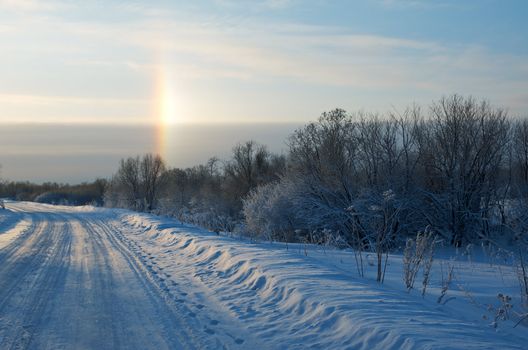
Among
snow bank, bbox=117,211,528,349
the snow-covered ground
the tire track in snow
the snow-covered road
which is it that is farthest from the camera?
the tire track in snow

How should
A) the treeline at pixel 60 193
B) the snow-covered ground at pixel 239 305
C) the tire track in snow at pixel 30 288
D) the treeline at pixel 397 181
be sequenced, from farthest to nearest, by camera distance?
the treeline at pixel 60 193, the treeline at pixel 397 181, the tire track in snow at pixel 30 288, the snow-covered ground at pixel 239 305

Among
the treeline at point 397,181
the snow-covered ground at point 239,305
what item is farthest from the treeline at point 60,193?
the snow-covered ground at point 239,305

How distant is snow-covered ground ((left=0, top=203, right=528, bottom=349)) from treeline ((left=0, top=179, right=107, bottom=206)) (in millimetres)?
83396

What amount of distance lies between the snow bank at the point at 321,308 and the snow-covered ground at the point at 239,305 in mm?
20

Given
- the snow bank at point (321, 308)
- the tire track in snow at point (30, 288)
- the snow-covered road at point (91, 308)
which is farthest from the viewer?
the tire track in snow at point (30, 288)

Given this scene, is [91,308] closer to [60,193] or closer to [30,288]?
[30,288]

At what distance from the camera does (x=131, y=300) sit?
845cm

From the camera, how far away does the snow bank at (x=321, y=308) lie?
5.66 m

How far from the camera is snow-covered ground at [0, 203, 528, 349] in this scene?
19.8 feet

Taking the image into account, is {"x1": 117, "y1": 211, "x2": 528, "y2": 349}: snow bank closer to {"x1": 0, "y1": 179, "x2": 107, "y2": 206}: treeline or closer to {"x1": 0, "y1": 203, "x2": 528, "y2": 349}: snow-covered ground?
{"x1": 0, "y1": 203, "x2": 528, "y2": 349}: snow-covered ground

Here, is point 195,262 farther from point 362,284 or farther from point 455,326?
point 455,326

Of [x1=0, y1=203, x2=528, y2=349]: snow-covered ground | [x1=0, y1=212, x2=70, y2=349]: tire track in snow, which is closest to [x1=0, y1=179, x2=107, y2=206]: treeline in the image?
[x1=0, y1=212, x2=70, y2=349]: tire track in snow

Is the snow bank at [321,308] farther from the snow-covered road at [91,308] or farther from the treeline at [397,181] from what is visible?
the treeline at [397,181]

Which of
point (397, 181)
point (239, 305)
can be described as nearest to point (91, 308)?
point (239, 305)
